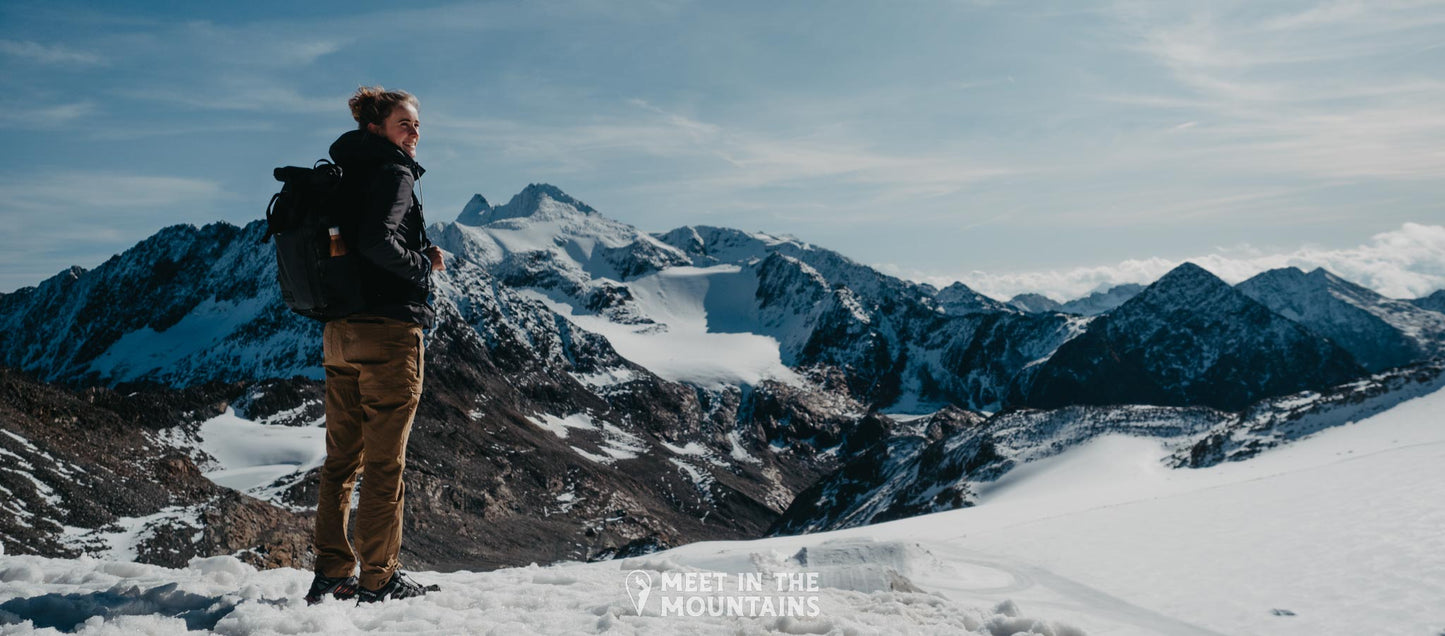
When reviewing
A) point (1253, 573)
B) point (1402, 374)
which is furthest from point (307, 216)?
point (1402, 374)

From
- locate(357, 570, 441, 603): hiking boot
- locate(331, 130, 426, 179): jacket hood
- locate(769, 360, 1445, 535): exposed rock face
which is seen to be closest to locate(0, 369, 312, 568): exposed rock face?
locate(357, 570, 441, 603): hiking boot

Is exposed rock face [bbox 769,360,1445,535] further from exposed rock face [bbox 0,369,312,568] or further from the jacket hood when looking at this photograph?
the jacket hood

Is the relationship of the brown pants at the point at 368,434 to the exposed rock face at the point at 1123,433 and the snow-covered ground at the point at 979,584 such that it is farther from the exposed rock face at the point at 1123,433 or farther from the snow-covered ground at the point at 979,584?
the exposed rock face at the point at 1123,433

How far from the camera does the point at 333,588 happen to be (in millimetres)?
7035

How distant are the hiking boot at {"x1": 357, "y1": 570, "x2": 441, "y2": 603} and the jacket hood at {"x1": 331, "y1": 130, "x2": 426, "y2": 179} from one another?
3800 mm

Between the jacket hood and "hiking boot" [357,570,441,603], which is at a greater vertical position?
the jacket hood

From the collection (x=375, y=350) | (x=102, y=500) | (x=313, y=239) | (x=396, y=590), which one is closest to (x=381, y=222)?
(x=313, y=239)

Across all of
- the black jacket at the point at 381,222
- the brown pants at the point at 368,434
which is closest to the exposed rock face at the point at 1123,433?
the brown pants at the point at 368,434

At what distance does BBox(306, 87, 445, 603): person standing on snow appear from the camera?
21.5 ft

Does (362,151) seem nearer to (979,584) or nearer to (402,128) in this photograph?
(402,128)

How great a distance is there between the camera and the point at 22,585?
6961 millimetres

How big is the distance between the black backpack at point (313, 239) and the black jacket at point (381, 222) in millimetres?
99

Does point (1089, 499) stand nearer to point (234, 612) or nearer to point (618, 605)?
point (618, 605)

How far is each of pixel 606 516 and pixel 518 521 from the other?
73.3 ft
